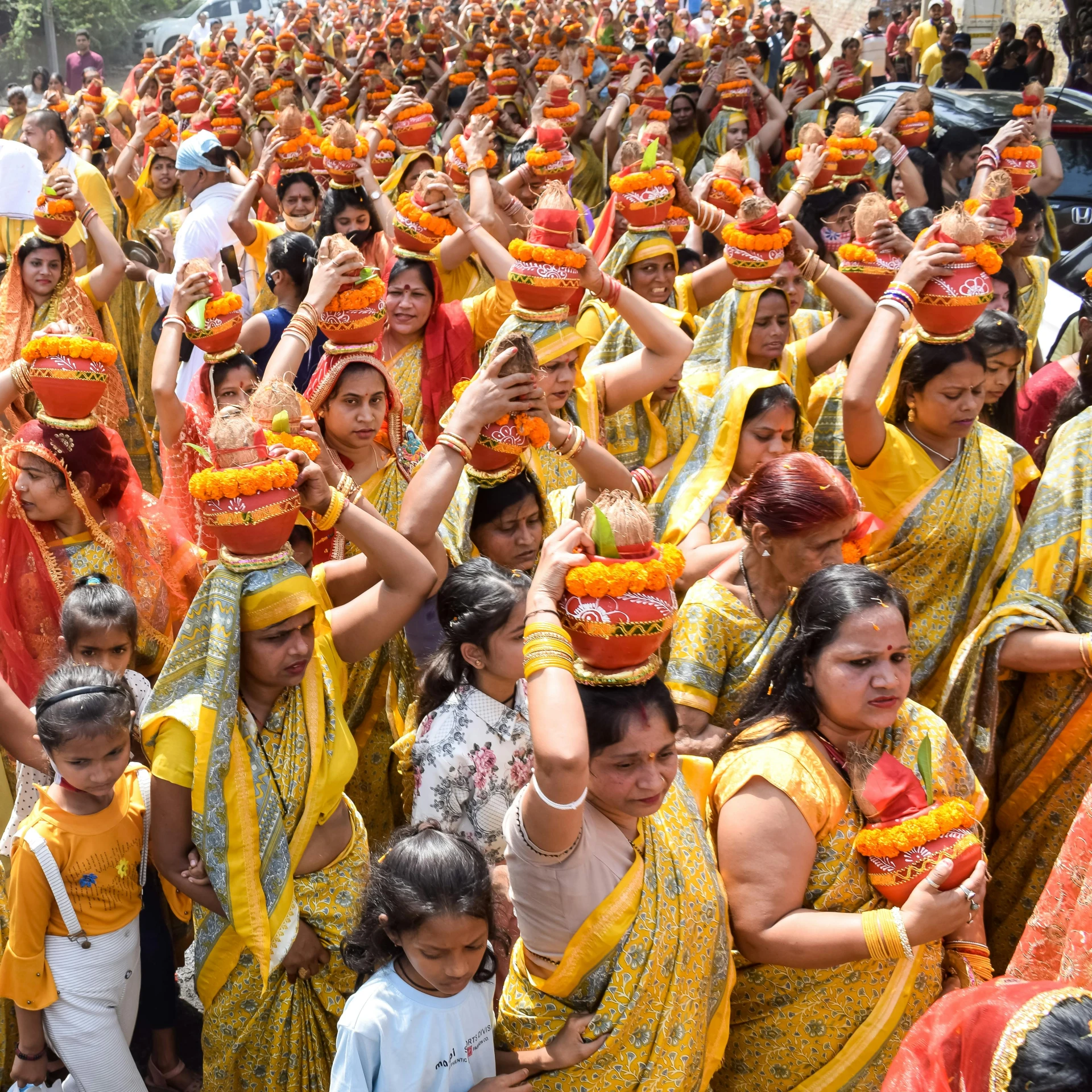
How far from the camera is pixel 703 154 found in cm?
998

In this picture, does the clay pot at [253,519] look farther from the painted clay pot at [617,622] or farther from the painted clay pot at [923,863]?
the painted clay pot at [923,863]

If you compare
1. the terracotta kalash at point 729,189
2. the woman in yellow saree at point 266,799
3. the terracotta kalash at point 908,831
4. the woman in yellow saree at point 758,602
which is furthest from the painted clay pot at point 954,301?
the terracotta kalash at point 729,189

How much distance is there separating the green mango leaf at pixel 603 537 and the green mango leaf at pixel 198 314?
277cm

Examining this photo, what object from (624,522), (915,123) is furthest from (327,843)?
(915,123)

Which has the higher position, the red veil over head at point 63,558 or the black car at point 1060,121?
the red veil over head at point 63,558

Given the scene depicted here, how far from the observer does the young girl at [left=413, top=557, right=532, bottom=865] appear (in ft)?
9.14

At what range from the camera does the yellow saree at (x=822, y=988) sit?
2.36 metres

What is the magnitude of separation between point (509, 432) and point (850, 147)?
14.5ft

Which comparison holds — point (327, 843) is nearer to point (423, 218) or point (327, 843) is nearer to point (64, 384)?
point (64, 384)

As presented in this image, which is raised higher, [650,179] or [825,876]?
[650,179]

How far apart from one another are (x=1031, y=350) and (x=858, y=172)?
1641 millimetres

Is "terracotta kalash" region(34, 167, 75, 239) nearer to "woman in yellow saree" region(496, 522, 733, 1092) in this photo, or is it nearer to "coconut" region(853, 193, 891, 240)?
"coconut" region(853, 193, 891, 240)

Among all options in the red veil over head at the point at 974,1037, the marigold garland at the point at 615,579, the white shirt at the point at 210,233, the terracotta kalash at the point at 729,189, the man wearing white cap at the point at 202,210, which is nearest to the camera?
the red veil over head at the point at 974,1037

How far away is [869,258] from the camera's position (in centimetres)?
455
